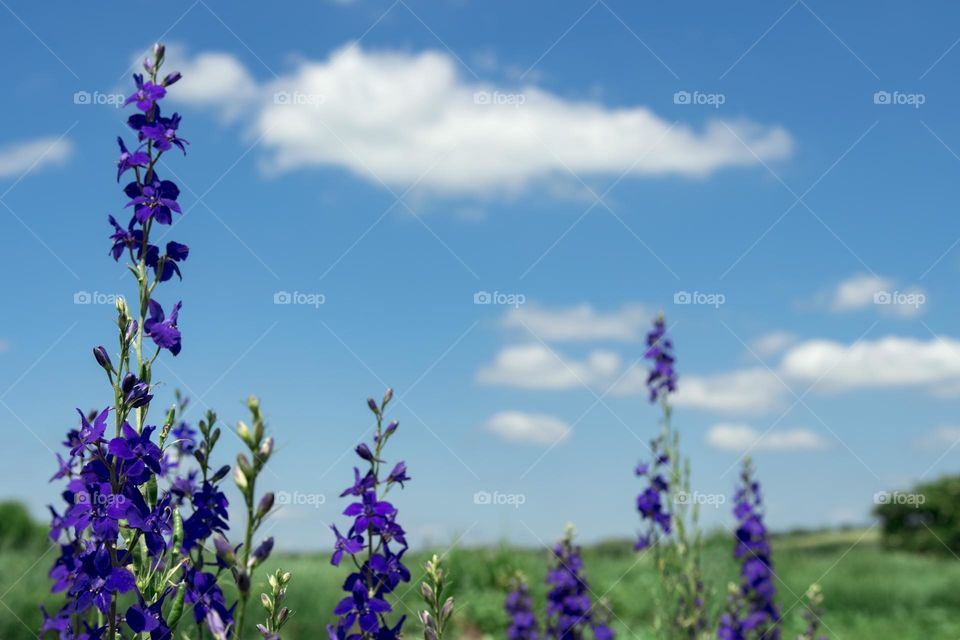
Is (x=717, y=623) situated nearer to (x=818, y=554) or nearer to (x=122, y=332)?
(x=122, y=332)

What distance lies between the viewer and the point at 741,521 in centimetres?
612

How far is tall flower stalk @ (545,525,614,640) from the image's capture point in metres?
5.32

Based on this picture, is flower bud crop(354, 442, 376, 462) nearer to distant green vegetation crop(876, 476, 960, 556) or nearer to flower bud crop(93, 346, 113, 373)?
flower bud crop(93, 346, 113, 373)

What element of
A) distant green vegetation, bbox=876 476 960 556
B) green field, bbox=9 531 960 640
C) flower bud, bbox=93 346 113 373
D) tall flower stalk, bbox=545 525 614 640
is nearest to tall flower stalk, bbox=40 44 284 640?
flower bud, bbox=93 346 113 373

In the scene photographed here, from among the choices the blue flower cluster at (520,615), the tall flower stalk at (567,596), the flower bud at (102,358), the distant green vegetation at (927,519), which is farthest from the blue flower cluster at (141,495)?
the distant green vegetation at (927,519)

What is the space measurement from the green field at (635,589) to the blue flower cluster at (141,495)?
5700mm

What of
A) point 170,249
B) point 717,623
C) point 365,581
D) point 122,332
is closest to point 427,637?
point 365,581

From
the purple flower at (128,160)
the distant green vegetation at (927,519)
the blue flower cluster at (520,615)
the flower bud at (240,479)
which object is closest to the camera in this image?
the flower bud at (240,479)

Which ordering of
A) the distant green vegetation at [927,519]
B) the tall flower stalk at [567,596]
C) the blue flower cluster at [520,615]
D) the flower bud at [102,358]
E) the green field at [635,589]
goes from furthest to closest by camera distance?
the distant green vegetation at [927,519] → the green field at [635,589] → the blue flower cluster at [520,615] → the tall flower stalk at [567,596] → the flower bud at [102,358]

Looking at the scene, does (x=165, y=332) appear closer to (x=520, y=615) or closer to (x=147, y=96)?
(x=147, y=96)

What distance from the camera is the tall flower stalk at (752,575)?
18.4ft

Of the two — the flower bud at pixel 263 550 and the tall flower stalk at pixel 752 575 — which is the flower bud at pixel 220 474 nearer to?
the flower bud at pixel 263 550

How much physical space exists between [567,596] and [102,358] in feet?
12.5

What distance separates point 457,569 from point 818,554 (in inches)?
305
